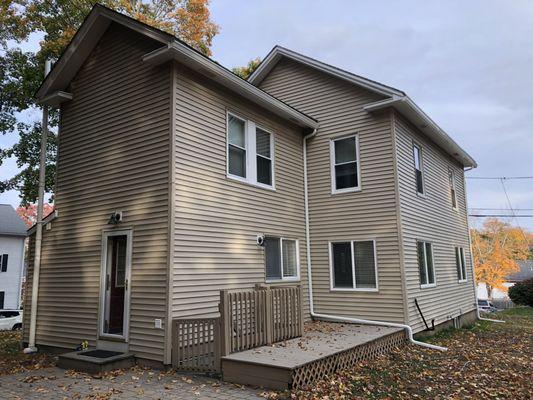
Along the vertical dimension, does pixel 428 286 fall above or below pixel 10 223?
below

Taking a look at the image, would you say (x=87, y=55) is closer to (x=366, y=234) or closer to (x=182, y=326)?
(x=182, y=326)

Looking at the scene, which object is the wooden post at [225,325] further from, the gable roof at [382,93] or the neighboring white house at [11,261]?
the neighboring white house at [11,261]

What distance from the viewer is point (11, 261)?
30719 mm

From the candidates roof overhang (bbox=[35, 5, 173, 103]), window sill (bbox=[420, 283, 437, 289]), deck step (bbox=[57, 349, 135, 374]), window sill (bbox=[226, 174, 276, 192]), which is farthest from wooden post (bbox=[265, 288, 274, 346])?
roof overhang (bbox=[35, 5, 173, 103])

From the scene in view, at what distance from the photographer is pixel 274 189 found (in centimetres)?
1053

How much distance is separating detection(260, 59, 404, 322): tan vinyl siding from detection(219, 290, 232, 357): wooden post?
516 centimetres

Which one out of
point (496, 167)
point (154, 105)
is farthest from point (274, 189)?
point (496, 167)

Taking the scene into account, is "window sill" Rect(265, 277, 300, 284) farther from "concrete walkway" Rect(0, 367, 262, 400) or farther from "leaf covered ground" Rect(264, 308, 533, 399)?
"concrete walkway" Rect(0, 367, 262, 400)

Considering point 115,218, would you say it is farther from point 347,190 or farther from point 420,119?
point 420,119

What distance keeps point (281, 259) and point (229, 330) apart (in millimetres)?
4126

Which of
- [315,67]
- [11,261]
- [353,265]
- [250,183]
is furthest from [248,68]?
[11,261]

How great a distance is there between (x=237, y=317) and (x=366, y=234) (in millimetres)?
5191

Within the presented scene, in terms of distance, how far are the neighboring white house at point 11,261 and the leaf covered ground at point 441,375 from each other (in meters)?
30.9

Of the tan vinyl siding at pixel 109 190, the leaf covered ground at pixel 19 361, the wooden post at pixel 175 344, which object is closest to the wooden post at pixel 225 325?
the wooden post at pixel 175 344
